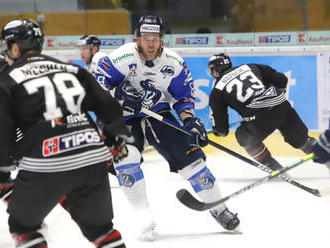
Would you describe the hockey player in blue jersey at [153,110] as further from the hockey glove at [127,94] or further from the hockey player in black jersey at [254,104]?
the hockey player in black jersey at [254,104]

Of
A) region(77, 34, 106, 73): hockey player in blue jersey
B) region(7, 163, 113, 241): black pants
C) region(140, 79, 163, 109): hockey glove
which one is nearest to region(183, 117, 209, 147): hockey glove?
region(140, 79, 163, 109): hockey glove

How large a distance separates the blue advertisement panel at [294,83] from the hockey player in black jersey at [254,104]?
167cm

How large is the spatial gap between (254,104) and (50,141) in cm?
268

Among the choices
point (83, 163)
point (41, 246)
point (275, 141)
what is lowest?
point (275, 141)

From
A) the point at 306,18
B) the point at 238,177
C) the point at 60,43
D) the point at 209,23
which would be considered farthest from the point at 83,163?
the point at 209,23

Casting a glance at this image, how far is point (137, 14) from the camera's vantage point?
775 cm

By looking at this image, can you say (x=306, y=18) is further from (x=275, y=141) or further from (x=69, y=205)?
(x=69, y=205)

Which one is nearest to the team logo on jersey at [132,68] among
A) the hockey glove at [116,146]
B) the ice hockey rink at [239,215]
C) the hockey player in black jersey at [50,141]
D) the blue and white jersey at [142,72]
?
the blue and white jersey at [142,72]

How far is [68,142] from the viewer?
2.21 m

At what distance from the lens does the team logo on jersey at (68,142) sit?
85.9 inches

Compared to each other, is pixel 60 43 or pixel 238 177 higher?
pixel 60 43

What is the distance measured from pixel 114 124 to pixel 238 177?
9.42 feet

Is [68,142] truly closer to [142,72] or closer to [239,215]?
[142,72]

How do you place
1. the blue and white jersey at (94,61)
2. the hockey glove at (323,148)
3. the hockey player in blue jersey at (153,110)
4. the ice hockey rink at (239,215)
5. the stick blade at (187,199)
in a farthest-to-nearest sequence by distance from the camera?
the blue and white jersey at (94,61) < the hockey player in blue jersey at (153,110) < the ice hockey rink at (239,215) < the stick blade at (187,199) < the hockey glove at (323,148)
